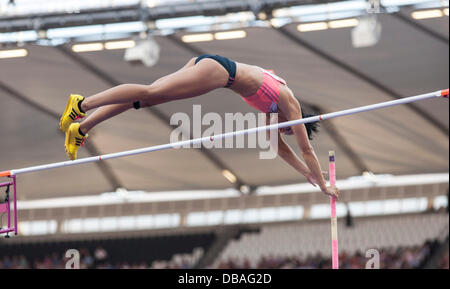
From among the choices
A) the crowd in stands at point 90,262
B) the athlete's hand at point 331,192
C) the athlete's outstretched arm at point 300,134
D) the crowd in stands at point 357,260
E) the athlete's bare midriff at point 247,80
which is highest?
the crowd in stands at point 90,262

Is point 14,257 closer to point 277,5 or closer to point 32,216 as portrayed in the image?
point 32,216

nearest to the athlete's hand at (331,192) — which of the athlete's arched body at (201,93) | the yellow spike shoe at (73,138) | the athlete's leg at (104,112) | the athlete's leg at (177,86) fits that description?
the athlete's arched body at (201,93)

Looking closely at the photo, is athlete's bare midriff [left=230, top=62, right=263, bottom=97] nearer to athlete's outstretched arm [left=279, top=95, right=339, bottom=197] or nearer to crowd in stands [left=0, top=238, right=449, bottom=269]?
athlete's outstretched arm [left=279, top=95, right=339, bottom=197]

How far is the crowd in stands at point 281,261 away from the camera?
18.4 metres

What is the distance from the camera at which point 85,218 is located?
24125mm

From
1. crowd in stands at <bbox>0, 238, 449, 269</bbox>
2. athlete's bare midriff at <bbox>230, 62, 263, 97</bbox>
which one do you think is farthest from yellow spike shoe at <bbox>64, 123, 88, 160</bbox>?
crowd in stands at <bbox>0, 238, 449, 269</bbox>

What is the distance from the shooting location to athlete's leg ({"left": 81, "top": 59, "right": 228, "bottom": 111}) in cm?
673

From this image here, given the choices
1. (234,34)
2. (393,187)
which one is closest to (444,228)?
(393,187)

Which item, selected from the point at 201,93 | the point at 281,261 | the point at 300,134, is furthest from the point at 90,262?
the point at 201,93

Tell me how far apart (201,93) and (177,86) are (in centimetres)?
23

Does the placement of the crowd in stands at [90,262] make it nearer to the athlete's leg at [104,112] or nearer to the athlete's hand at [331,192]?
the athlete's hand at [331,192]

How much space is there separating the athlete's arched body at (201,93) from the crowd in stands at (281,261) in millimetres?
10708

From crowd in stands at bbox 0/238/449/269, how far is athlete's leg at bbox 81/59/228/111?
11377 mm

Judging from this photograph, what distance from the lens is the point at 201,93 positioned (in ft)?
22.5
